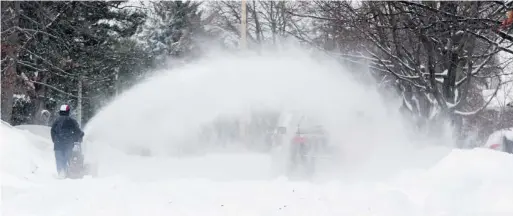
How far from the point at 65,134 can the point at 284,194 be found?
206 inches

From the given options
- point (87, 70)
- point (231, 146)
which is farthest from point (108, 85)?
point (231, 146)

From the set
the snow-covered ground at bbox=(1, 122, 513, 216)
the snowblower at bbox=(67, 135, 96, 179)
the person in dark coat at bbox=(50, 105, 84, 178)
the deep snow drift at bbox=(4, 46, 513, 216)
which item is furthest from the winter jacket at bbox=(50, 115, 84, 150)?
the snow-covered ground at bbox=(1, 122, 513, 216)

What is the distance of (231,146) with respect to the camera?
23734 millimetres

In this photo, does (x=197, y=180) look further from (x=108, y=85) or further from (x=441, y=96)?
(x=108, y=85)

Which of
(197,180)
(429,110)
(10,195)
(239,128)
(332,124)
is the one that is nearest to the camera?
(10,195)

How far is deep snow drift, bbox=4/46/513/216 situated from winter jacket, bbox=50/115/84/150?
54cm

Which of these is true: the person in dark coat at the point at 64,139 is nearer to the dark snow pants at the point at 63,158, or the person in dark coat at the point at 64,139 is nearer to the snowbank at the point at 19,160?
the dark snow pants at the point at 63,158

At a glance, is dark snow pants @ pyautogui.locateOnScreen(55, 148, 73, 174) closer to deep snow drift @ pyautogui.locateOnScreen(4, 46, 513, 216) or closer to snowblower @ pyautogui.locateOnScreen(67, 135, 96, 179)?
snowblower @ pyautogui.locateOnScreen(67, 135, 96, 179)

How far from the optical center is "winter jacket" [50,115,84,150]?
12.3 m

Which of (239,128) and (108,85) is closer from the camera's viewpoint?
(239,128)

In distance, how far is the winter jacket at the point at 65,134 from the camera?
484 inches

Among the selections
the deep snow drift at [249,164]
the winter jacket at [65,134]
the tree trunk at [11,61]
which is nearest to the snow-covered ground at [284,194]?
the deep snow drift at [249,164]

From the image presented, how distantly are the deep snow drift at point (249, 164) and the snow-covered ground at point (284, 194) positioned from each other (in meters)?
0.02

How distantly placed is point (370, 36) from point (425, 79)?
1749 mm
